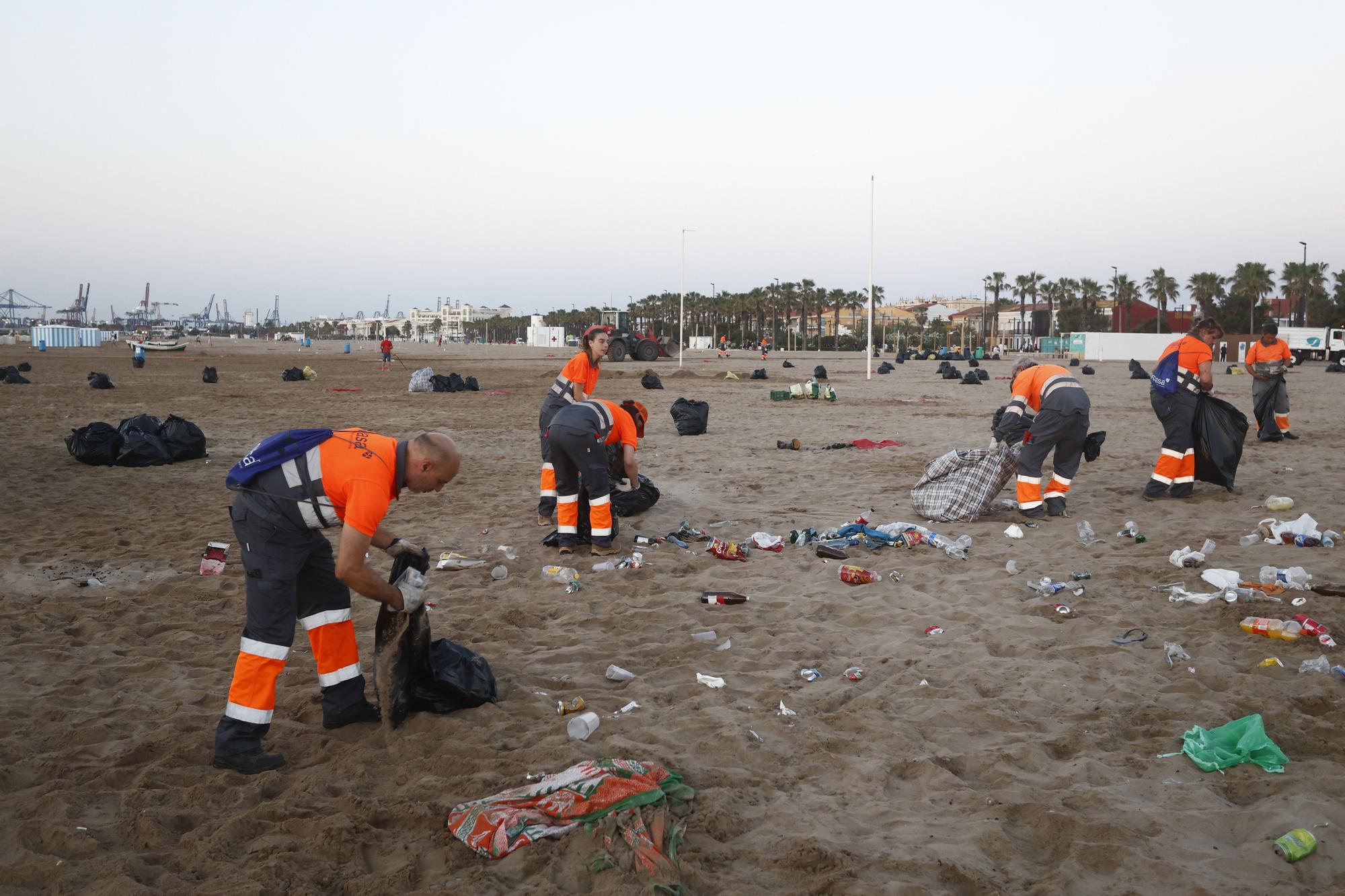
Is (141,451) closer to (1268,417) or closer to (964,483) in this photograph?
(964,483)

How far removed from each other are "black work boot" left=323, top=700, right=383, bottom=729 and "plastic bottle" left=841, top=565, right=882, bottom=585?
3.31 metres

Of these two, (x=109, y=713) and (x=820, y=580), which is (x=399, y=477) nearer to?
(x=109, y=713)

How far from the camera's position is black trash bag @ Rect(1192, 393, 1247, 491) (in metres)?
8.61

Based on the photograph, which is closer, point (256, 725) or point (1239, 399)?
point (256, 725)

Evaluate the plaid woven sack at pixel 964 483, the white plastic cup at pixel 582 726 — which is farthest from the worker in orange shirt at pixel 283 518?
the plaid woven sack at pixel 964 483

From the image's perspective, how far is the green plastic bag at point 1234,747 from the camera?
3598 millimetres

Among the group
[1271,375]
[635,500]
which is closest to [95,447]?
[635,500]

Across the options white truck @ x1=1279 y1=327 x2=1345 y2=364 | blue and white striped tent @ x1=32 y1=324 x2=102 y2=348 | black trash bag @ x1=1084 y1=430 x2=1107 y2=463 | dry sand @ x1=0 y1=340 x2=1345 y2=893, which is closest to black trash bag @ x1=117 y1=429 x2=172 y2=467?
dry sand @ x1=0 y1=340 x2=1345 y2=893

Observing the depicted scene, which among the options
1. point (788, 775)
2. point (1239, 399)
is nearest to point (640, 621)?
point (788, 775)

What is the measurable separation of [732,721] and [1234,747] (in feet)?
6.76

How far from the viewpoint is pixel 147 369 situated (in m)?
33.7

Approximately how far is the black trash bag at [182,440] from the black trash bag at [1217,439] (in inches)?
446

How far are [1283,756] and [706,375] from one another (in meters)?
27.1

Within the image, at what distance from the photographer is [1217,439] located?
8602 mm
